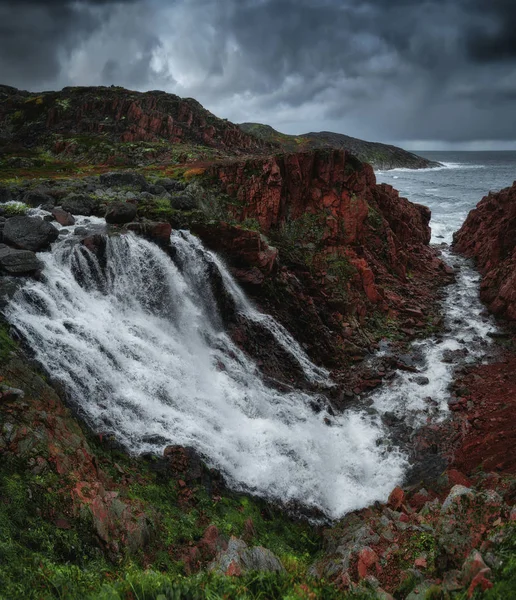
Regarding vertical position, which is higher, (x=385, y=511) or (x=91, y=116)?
(x=91, y=116)

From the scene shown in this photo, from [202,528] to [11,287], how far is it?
10.4 metres

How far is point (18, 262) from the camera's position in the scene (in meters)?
14.8

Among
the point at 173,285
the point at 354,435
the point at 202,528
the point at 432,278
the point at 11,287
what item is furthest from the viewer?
the point at 432,278

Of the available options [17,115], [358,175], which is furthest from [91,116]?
[358,175]

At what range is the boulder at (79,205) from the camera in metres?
22.0

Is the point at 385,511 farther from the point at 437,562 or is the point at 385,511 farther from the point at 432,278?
the point at 432,278

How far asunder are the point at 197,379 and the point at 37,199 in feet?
50.2

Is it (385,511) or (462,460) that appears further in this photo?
(462,460)

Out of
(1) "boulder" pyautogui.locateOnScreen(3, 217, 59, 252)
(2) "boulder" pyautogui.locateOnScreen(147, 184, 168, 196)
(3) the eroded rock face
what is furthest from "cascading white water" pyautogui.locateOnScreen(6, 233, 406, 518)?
(3) the eroded rock face

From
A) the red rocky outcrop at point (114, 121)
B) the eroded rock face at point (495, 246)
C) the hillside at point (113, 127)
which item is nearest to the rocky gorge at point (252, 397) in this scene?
the eroded rock face at point (495, 246)

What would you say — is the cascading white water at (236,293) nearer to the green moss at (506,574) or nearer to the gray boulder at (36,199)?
the gray boulder at (36,199)

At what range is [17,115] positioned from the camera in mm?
74250

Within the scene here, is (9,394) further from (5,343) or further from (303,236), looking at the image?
(303,236)

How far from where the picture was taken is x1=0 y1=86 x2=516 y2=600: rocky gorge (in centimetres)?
704
